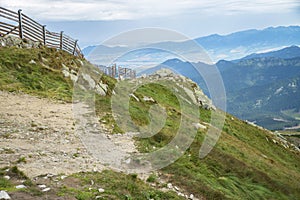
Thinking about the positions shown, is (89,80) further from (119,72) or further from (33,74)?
(119,72)

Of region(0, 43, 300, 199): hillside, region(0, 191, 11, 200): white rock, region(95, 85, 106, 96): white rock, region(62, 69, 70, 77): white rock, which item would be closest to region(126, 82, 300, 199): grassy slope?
region(0, 43, 300, 199): hillside

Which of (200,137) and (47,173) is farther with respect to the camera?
(200,137)

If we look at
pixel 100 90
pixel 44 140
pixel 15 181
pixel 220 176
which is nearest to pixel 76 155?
pixel 44 140

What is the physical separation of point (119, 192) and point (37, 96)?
47.3 ft

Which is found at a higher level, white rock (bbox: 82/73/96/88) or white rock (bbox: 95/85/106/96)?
white rock (bbox: 82/73/96/88)

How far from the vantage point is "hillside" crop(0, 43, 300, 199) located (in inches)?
476

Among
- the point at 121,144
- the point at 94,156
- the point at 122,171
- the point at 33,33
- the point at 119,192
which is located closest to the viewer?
the point at 119,192

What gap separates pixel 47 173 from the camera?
1250cm

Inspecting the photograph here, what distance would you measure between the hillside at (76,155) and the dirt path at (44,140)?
0.05 metres

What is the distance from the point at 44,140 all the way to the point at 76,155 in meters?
2.40

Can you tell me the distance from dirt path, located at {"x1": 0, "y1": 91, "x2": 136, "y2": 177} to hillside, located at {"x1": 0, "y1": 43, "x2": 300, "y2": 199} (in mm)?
46

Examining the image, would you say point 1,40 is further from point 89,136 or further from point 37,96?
point 89,136

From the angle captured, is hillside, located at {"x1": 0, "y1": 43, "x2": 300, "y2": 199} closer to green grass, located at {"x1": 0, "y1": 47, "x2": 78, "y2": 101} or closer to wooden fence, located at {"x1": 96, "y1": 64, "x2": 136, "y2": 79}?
green grass, located at {"x1": 0, "y1": 47, "x2": 78, "y2": 101}

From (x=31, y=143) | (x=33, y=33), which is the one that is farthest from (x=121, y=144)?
(x=33, y=33)
